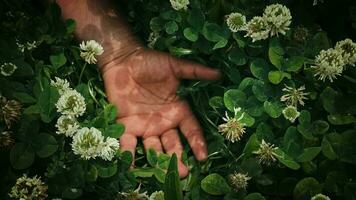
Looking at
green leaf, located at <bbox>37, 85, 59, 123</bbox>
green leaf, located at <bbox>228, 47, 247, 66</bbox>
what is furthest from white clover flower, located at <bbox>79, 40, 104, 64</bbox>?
green leaf, located at <bbox>228, 47, 247, 66</bbox>

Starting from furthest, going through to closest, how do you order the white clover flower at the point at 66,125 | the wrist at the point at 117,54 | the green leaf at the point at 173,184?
the wrist at the point at 117,54
the white clover flower at the point at 66,125
the green leaf at the point at 173,184

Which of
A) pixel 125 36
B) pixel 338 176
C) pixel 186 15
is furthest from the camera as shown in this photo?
pixel 125 36

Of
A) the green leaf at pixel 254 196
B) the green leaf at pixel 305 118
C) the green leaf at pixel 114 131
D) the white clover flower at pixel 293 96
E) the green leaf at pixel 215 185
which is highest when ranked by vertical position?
the white clover flower at pixel 293 96

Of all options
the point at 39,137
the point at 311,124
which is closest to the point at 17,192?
the point at 39,137

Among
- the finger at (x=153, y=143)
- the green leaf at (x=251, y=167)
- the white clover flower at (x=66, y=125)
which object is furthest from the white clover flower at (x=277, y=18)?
the white clover flower at (x=66, y=125)

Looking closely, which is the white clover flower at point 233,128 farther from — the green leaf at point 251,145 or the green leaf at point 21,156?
the green leaf at point 21,156

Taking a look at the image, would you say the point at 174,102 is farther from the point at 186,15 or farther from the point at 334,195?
the point at 334,195
